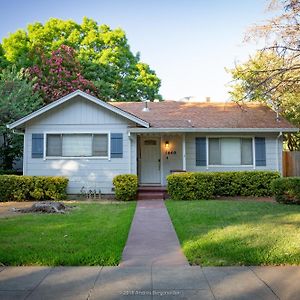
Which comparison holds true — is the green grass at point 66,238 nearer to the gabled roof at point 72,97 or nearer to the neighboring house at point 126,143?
the neighboring house at point 126,143

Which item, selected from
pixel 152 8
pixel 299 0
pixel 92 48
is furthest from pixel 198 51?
pixel 92 48

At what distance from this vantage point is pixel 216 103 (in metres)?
18.9

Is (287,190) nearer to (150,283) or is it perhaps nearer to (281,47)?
(281,47)

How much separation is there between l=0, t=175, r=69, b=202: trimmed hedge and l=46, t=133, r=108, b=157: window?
1425mm

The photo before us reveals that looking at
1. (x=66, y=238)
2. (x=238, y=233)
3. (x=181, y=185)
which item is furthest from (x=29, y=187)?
(x=238, y=233)

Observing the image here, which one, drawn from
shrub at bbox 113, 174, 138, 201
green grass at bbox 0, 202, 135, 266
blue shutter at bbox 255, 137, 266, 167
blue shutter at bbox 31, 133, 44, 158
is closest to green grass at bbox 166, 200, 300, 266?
green grass at bbox 0, 202, 135, 266

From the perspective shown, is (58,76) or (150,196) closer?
(150,196)

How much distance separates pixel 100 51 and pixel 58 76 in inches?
365

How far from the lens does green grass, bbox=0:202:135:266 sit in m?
5.34

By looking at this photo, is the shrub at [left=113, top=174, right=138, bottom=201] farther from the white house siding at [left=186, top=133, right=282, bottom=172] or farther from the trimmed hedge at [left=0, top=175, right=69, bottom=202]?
the white house siding at [left=186, top=133, right=282, bottom=172]

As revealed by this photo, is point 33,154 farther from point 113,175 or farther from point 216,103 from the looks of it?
point 216,103

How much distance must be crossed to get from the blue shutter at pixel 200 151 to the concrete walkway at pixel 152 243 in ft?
17.9

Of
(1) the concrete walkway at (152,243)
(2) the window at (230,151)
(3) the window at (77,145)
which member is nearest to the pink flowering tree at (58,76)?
(3) the window at (77,145)

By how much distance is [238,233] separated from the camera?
23.2 ft
